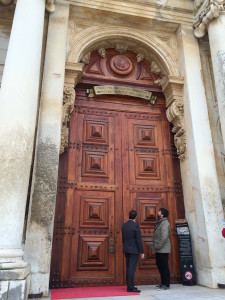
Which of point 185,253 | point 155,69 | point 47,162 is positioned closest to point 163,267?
point 185,253

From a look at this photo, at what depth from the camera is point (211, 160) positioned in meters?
5.85

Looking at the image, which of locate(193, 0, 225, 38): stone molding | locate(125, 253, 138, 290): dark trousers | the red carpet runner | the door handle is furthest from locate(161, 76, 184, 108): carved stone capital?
the red carpet runner

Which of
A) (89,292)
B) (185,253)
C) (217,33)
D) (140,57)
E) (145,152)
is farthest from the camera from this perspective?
(140,57)

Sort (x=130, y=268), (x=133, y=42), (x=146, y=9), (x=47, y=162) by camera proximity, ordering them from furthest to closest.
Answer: (x=133, y=42) → (x=146, y=9) → (x=47, y=162) → (x=130, y=268)

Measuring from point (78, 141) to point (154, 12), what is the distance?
368 cm

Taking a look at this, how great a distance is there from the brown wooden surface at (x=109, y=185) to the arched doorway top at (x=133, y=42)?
1.50ft

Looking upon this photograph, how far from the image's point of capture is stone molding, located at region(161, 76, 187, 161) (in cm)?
631

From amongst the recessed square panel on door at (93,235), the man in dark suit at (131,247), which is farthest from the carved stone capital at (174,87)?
the man in dark suit at (131,247)

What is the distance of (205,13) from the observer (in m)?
6.50

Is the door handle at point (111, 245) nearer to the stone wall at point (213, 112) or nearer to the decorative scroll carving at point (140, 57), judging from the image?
the stone wall at point (213, 112)

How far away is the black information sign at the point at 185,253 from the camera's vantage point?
17.4 ft

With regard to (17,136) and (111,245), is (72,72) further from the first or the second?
(111,245)

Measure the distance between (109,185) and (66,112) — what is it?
5.66 feet

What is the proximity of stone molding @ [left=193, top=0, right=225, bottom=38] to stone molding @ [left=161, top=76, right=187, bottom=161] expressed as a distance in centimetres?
134
